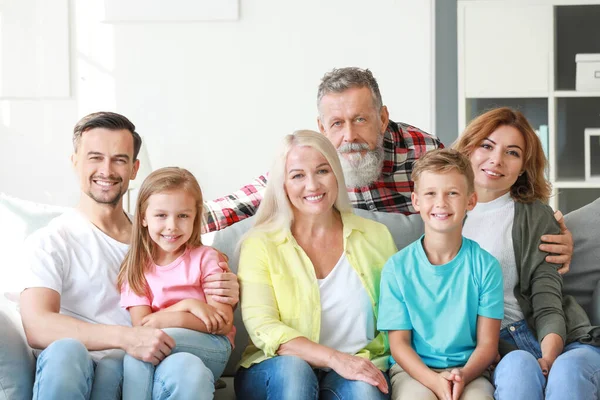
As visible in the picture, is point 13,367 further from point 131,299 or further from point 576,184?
point 576,184

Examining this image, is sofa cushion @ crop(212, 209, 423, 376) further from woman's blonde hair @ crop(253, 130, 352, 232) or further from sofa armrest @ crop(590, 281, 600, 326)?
sofa armrest @ crop(590, 281, 600, 326)

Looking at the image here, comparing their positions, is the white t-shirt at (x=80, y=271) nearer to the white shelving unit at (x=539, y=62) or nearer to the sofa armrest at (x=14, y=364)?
the sofa armrest at (x=14, y=364)

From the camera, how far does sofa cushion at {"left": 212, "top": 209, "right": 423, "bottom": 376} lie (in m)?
2.41

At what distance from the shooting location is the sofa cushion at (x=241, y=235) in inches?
94.8

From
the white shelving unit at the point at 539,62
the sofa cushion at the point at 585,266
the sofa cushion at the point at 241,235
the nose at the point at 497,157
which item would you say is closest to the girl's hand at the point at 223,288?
the sofa cushion at the point at 241,235

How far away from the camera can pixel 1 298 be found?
2.33m

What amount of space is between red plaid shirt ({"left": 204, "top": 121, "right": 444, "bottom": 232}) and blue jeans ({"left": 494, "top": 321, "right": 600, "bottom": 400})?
95cm

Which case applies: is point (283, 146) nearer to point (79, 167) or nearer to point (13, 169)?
point (79, 167)

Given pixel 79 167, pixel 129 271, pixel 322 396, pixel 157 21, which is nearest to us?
pixel 322 396

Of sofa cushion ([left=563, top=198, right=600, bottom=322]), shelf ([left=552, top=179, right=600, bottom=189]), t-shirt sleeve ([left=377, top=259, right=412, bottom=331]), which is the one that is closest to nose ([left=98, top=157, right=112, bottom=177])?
t-shirt sleeve ([left=377, top=259, right=412, bottom=331])

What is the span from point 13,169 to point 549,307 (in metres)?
3.53

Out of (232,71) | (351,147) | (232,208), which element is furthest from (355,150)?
(232,71)

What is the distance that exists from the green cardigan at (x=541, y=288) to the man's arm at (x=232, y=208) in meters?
0.96

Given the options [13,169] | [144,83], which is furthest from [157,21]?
[13,169]
